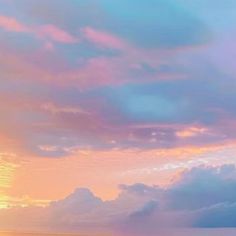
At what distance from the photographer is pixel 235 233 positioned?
59.8 meters

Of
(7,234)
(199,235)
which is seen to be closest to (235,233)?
(199,235)

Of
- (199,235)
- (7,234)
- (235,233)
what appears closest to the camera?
(7,234)

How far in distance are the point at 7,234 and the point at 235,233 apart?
243 feet

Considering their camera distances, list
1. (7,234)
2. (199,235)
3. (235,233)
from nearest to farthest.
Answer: (7,234) → (235,233) → (199,235)

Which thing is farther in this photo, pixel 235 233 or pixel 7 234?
pixel 235 233

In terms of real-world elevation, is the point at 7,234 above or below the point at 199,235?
above

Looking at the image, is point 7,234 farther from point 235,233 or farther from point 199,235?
point 235,233

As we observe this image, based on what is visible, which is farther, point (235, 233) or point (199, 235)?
point (199, 235)

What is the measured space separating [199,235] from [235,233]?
12.4 metres

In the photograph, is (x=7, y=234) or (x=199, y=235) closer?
(x=7, y=234)

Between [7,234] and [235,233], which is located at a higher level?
[7,234]

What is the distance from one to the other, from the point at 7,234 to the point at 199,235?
66300 mm

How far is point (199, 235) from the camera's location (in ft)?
213
